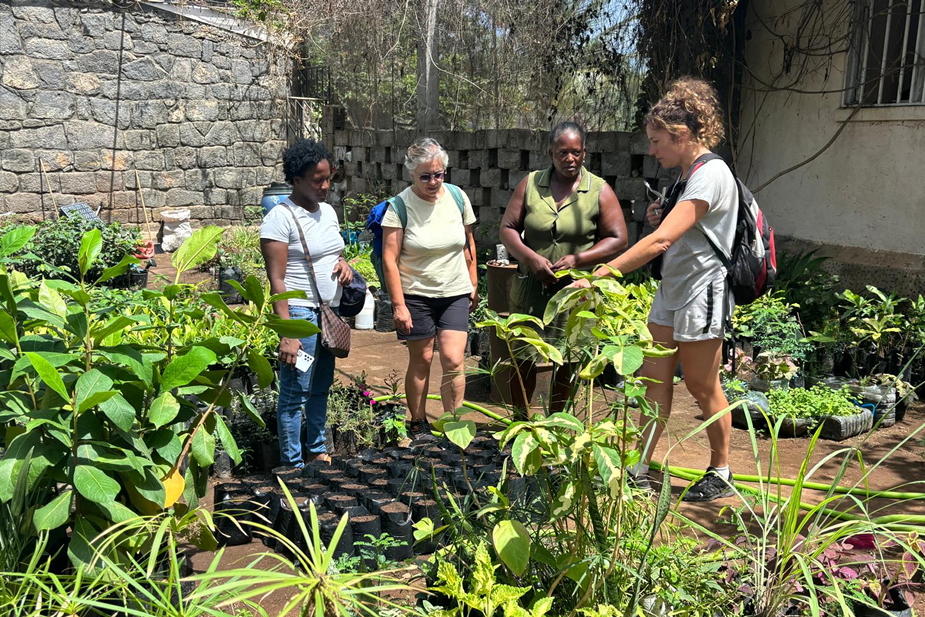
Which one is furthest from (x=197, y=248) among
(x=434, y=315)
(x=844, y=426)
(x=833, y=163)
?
(x=833, y=163)

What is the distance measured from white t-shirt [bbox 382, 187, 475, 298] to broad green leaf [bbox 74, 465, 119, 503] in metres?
2.35

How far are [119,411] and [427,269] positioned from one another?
2.34 meters

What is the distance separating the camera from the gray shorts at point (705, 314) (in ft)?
11.3

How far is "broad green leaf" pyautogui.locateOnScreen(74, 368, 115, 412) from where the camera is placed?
196 cm

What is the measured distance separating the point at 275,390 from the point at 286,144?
27.0ft

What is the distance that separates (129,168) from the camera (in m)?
11.6

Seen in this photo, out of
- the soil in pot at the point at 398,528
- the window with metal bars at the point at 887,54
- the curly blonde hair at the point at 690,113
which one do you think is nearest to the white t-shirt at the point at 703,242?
the curly blonde hair at the point at 690,113

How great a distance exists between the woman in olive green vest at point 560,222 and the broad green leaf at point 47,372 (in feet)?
8.65

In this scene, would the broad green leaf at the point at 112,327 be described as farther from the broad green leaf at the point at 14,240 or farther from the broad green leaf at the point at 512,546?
the broad green leaf at the point at 512,546

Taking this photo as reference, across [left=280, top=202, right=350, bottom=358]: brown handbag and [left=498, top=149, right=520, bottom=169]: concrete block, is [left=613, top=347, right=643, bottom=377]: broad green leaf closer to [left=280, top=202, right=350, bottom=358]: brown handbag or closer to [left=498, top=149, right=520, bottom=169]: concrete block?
[left=280, top=202, right=350, bottom=358]: brown handbag

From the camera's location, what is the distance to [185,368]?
7.00 ft

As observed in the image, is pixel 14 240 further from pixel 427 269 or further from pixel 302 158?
pixel 427 269

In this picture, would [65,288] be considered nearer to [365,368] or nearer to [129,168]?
[365,368]

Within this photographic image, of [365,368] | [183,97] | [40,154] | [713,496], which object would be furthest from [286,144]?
[713,496]
